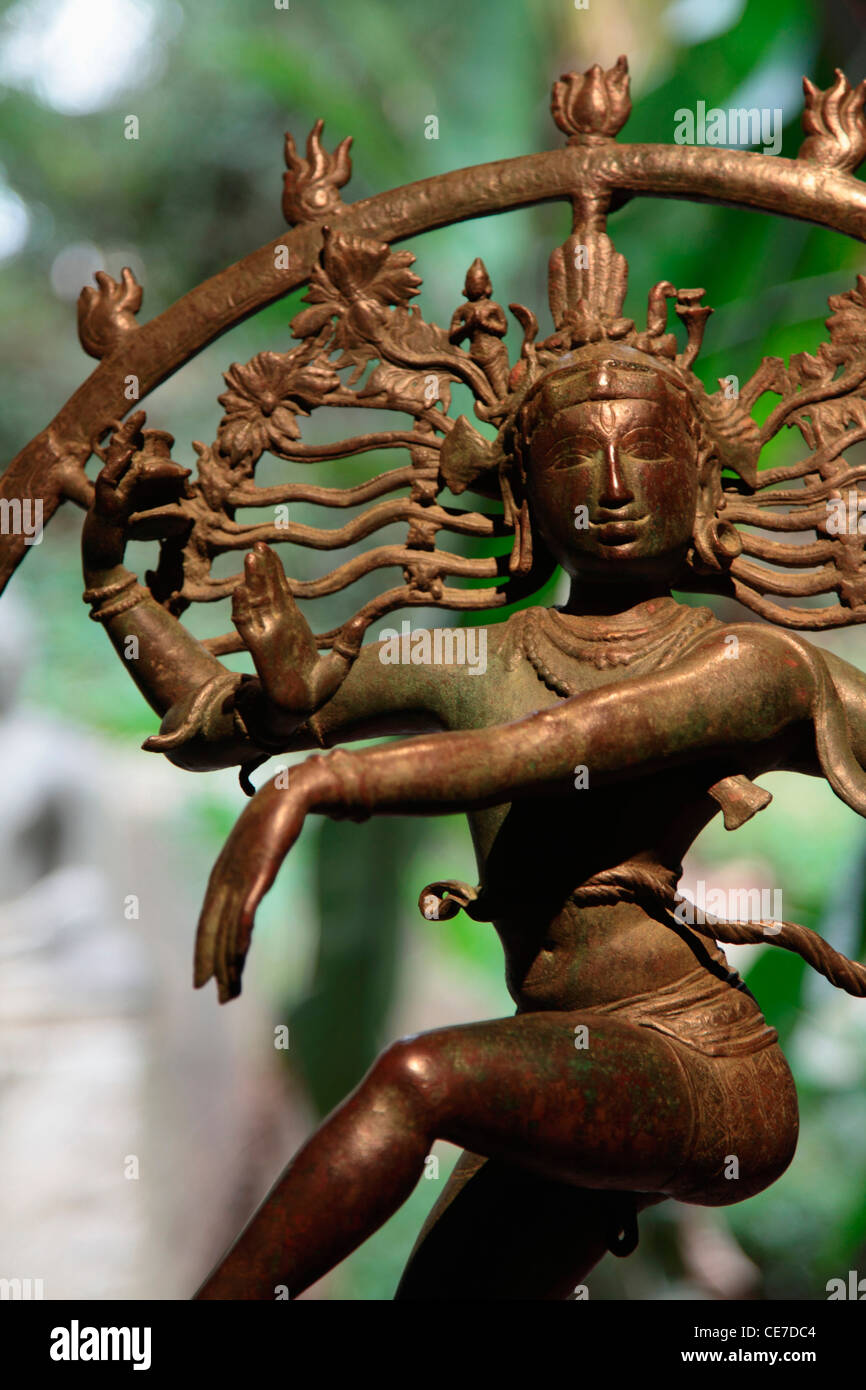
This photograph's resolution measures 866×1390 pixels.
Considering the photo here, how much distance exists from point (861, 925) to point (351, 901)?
1340 mm

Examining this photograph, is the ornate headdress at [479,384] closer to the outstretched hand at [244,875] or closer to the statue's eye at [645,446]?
the statue's eye at [645,446]

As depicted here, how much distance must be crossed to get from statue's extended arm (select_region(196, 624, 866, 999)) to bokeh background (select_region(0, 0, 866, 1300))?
195 centimetres

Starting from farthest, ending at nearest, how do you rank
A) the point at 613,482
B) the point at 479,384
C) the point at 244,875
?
the point at 479,384 → the point at 613,482 → the point at 244,875

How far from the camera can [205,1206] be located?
4316 mm

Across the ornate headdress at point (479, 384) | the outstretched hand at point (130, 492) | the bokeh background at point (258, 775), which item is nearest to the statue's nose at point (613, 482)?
the ornate headdress at point (479, 384)

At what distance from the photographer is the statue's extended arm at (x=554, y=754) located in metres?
2.17

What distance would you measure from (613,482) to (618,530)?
0.25ft

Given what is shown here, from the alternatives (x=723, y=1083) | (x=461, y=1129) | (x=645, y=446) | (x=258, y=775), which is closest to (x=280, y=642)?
(x=645, y=446)

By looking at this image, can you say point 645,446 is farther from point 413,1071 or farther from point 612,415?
point 413,1071

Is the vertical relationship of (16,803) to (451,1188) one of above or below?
above

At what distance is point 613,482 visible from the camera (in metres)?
2.63

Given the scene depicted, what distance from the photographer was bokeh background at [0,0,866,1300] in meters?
4.32
